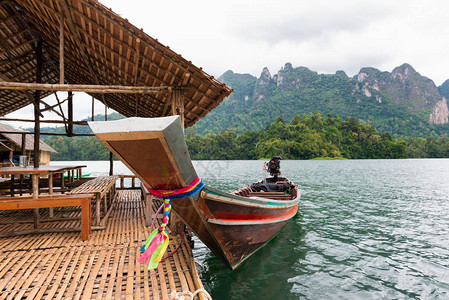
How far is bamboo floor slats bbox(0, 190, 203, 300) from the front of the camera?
3492 millimetres

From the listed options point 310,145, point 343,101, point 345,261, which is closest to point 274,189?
point 345,261

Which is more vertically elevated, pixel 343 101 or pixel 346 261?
pixel 343 101

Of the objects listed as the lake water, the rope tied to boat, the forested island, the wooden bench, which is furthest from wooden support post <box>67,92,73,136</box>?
the forested island

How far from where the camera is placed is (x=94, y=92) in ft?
18.0

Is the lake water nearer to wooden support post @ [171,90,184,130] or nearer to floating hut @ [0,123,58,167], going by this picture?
wooden support post @ [171,90,184,130]

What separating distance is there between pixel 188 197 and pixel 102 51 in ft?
16.1

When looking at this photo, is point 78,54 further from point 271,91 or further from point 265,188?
point 271,91

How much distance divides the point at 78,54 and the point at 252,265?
25.5 feet

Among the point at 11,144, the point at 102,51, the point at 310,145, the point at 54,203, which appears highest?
the point at 102,51

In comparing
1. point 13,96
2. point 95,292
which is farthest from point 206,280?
point 13,96

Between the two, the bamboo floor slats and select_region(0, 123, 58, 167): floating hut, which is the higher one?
select_region(0, 123, 58, 167): floating hut

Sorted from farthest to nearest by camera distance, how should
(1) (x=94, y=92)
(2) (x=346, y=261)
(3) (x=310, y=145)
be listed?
(3) (x=310, y=145), (2) (x=346, y=261), (1) (x=94, y=92)

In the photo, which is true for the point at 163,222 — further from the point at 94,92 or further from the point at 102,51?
the point at 102,51

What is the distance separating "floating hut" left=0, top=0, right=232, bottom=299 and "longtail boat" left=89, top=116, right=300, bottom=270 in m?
0.84
